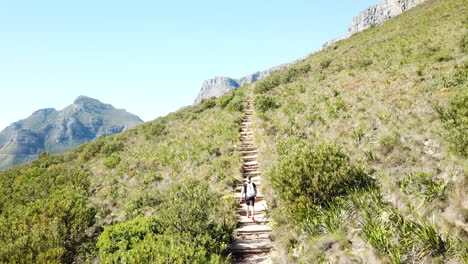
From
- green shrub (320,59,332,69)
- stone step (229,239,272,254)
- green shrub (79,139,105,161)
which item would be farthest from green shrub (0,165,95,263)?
green shrub (320,59,332,69)

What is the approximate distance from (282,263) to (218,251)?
191 centimetres

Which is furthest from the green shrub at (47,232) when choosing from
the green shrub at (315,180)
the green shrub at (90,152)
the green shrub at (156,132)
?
the green shrub at (156,132)

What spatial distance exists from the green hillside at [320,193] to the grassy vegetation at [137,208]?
6 cm

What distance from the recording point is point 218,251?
312 inches

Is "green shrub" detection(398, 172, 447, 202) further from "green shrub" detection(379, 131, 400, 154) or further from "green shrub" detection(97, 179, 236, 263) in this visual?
"green shrub" detection(97, 179, 236, 263)

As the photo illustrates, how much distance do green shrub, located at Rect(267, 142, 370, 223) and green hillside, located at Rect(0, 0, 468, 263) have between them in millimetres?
33

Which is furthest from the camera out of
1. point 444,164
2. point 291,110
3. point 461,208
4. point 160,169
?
point 291,110

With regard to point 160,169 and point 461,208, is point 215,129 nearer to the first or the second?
point 160,169

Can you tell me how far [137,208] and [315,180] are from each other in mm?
8488

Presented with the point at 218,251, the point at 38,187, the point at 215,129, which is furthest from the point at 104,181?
the point at 218,251

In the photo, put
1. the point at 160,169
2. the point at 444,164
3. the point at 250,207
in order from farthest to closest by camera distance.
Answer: the point at 160,169
the point at 250,207
the point at 444,164

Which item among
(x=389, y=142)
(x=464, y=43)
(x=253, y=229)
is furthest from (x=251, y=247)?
(x=464, y=43)

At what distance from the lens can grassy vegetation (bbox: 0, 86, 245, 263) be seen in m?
7.58

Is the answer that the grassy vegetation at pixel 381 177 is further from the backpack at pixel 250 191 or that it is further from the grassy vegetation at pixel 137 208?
the grassy vegetation at pixel 137 208
